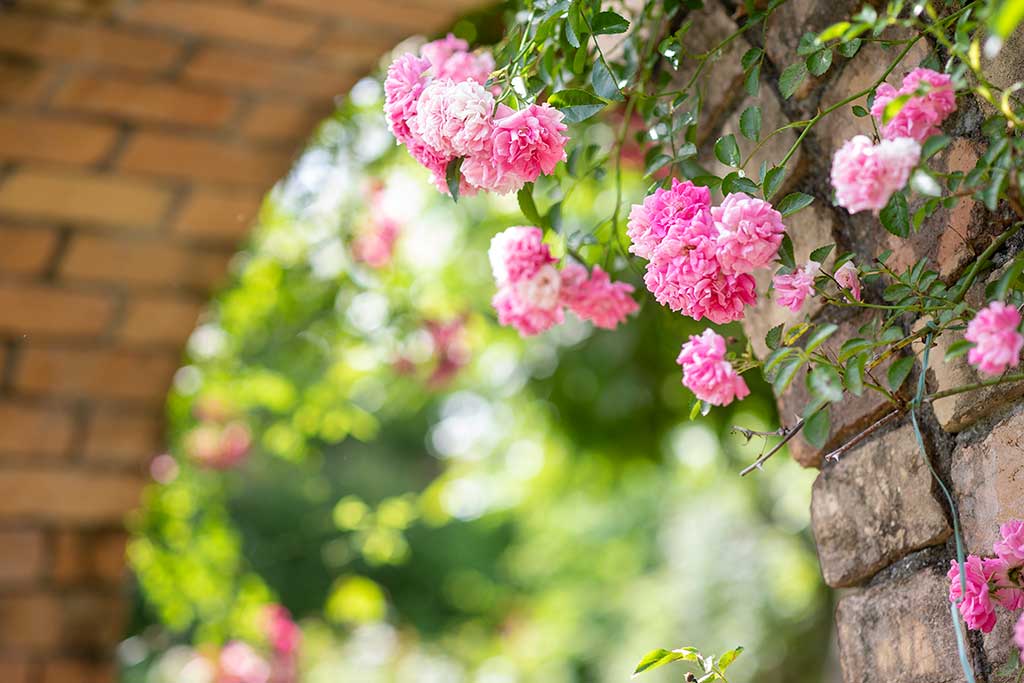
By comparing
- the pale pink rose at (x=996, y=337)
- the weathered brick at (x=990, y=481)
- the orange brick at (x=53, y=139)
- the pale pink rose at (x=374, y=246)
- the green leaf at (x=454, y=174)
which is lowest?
the weathered brick at (x=990, y=481)

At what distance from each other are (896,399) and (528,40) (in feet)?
1.29

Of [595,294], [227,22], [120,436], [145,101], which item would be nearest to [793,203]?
[595,294]

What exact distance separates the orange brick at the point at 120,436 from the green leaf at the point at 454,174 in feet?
5.07

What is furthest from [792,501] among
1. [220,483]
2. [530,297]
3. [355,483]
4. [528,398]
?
[355,483]

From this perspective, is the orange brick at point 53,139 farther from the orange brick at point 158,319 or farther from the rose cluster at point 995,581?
Answer: the rose cluster at point 995,581

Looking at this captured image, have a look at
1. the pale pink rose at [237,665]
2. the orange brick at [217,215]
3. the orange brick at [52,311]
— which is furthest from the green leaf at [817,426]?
the pale pink rose at [237,665]

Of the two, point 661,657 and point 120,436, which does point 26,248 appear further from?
point 661,657

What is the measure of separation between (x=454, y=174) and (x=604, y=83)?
0.15m

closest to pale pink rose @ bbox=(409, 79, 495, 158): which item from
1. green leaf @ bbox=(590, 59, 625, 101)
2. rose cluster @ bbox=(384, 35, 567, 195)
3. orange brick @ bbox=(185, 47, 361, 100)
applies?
rose cluster @ bbox=(384, 35, 567, 195)

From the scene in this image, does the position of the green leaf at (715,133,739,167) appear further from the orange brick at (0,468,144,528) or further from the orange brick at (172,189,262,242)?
the orange brick at (0,468,144,528)

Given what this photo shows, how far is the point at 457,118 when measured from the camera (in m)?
0.83

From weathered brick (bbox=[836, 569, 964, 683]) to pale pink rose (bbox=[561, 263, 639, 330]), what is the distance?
33 cm

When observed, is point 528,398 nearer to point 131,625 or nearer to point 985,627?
point 985,627

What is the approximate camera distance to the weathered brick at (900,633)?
35.2 inches
